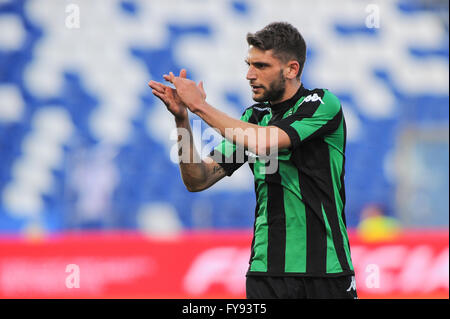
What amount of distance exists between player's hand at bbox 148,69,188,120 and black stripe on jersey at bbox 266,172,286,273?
0.54 metres

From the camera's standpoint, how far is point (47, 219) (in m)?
11.0

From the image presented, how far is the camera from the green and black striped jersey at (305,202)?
342 cm

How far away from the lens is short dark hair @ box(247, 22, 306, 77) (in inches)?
141

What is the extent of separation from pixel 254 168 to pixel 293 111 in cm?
35

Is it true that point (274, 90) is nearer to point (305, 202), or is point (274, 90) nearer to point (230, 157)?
point (230, 157)

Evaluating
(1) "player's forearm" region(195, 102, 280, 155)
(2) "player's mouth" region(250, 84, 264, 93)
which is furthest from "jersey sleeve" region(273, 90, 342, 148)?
(2) "player's mouth" region(250, 84, 264, 93)

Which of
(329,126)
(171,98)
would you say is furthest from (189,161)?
(329,126)

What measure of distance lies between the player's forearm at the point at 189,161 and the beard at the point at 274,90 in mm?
399

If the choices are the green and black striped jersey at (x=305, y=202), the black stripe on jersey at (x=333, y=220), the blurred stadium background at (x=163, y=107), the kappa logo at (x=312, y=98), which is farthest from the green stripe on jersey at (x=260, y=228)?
the blurred stadium background at (x=163, y=107)

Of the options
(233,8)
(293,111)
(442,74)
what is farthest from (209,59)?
(293,111)

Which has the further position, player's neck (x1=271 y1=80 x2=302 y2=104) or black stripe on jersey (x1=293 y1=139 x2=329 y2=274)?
player's neck (x1=271 y1=80 x2=302 y2=104)

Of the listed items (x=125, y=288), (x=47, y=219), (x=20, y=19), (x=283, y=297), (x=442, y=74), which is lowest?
(x=283, y=297)

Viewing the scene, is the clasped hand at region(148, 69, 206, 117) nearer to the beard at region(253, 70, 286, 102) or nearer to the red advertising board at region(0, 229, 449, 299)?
the beard at region(253, 70, 286, 102)

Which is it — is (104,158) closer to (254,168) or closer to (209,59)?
(209,59)
